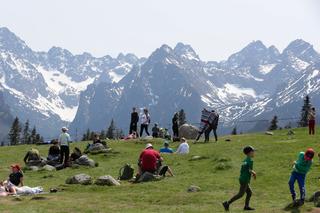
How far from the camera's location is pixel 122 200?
97.5ft

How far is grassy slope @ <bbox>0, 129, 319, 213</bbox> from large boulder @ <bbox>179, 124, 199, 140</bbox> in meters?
15.1

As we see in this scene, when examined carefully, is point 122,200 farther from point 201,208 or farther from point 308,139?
point 308,139

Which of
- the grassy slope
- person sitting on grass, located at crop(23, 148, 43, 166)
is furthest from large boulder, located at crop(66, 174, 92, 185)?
person sitting on grass, located at crop(23, 148, 43, 166)

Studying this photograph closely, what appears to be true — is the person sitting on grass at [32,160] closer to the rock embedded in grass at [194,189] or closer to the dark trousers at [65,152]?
the dark trousers at [65,152]

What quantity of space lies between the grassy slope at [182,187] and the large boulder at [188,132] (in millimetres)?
15146

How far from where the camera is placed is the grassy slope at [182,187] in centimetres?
2753

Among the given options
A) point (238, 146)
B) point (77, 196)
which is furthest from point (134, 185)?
point (238, 146)

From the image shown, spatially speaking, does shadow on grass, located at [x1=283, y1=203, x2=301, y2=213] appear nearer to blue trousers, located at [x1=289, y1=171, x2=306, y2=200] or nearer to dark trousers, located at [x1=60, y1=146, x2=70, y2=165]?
blue trousers, located at [x1=289, y1=171, x2=306, y2=200]

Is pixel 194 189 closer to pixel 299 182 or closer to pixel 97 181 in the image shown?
pixel 97 181

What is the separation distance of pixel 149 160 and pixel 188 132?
31389 millimetres

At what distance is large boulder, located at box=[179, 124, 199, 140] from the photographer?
66312 mm

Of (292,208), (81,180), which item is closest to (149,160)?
(81,180)

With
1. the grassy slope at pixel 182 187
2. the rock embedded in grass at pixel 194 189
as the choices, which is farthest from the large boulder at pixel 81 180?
the rock embedded in grass at pixel 194 189

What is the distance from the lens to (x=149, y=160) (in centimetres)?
3584
